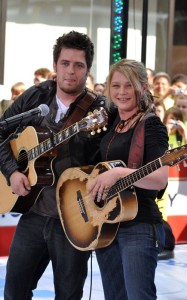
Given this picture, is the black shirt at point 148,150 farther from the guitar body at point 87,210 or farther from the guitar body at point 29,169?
the guitar body at point 29,169

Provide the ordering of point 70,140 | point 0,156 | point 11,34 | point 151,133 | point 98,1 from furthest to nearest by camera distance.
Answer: point 98,1
point 11,34
point 0,156
point 70,140
point 151,133

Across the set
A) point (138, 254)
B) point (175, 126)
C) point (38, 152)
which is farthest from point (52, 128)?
point (175, 126)

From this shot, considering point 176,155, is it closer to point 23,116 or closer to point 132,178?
point 132,178

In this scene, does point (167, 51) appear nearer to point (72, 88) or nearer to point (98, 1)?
point (98, 1)

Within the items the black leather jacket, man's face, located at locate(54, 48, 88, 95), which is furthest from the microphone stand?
man's face, located at locate(54, 48, 88, 95)

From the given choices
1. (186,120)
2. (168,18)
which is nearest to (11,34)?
(168,18)

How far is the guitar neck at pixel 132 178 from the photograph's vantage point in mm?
3980

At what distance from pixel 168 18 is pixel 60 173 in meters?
12.1

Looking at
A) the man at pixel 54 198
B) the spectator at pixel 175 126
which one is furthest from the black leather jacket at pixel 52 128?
the spectator at pixel 175 126

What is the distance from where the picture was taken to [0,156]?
495 cm

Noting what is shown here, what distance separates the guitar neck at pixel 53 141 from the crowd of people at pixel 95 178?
74 mm

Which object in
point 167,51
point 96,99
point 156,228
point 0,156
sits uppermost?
point 167,51

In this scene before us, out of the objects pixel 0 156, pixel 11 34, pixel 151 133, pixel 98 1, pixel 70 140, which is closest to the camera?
pixel 151 133

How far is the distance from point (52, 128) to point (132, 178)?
84 centimetres
